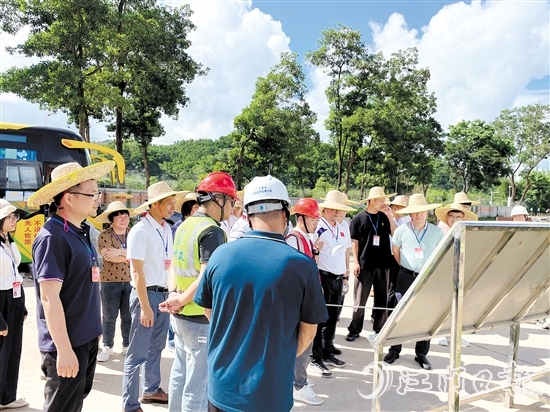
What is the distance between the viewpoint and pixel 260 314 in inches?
71.2

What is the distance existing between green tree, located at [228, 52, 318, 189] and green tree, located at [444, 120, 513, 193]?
20.2 metres

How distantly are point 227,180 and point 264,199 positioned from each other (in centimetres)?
77

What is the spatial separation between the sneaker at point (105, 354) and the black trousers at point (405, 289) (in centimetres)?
305

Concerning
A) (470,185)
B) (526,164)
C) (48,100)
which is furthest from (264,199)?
(526,164)

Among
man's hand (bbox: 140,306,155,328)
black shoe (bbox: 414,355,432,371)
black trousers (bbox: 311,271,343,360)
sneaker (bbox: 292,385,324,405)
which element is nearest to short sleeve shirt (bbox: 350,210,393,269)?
black trousers (bbox: 311,271,343,360)

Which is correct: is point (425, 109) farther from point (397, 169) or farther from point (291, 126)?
point (291, 126)

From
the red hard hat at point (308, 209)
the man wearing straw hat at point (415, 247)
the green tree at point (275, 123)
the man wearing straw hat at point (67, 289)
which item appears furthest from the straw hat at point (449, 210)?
the green tree at point (275, 123)

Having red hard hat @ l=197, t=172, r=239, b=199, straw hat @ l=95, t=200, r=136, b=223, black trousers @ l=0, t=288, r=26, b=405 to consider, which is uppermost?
red hard hat @ l=197, t=172, r=239, b=199

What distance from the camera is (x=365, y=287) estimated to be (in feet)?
17.4

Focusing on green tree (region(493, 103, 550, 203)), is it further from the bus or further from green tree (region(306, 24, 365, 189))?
the bus

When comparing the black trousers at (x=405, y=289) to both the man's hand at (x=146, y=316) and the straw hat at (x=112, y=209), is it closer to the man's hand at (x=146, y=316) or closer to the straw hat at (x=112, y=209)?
the man's hand at (x=146, y=316)

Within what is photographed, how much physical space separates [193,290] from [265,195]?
0.90 metres

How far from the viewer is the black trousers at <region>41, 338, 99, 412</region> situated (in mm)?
2248

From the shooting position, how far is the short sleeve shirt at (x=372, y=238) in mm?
5281
